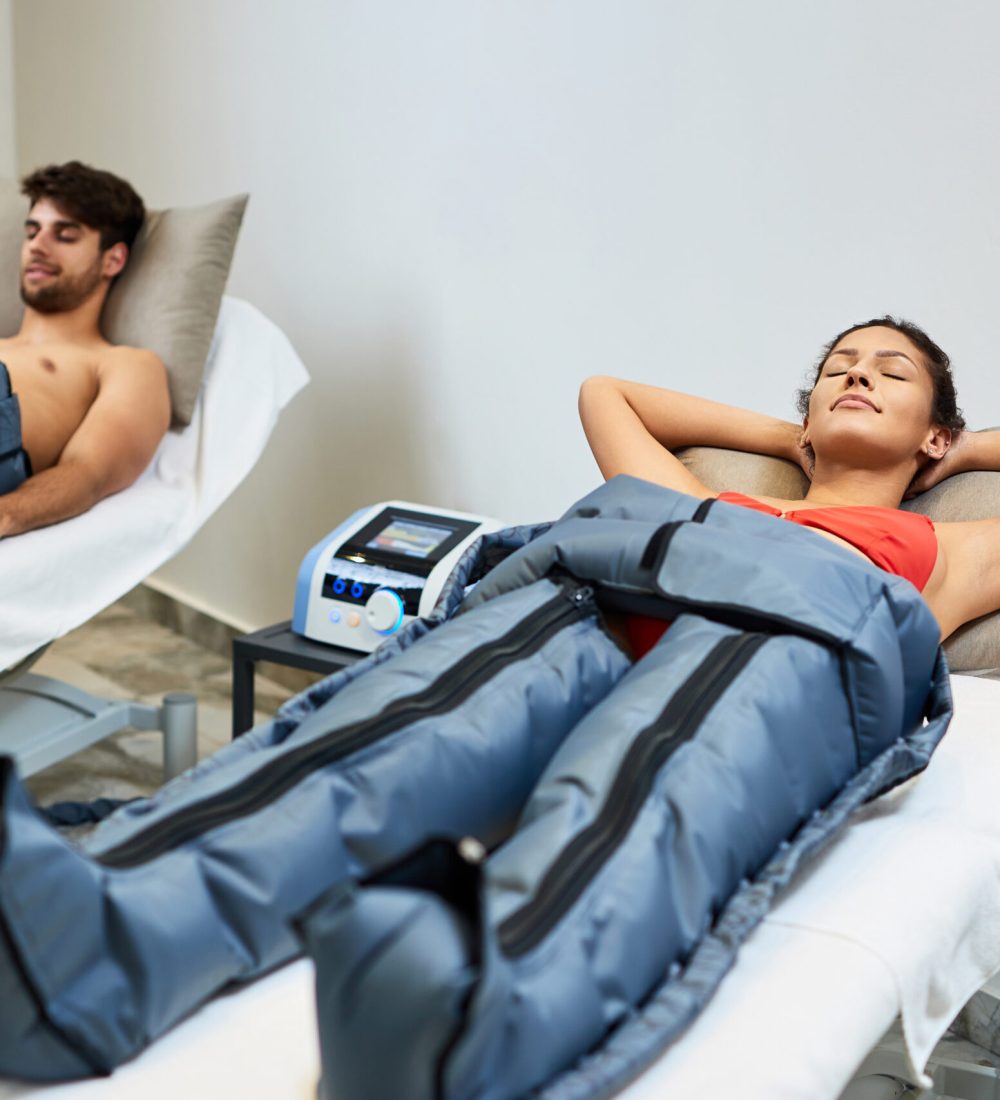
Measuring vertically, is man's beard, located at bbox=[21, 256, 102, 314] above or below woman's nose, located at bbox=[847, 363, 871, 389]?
below

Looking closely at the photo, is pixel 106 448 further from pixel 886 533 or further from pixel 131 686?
pixel 886 533

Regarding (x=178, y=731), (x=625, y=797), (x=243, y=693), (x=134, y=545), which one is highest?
(x=625, y=797)

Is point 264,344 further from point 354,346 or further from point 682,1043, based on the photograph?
point 682,1043

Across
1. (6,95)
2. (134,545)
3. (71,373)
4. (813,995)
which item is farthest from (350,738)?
(6,95)

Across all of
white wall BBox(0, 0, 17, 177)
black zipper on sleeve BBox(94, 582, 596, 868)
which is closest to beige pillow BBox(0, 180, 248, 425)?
black zipper on sleeve BBox(94, 582, 596, 868)

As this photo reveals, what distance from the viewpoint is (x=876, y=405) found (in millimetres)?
1611

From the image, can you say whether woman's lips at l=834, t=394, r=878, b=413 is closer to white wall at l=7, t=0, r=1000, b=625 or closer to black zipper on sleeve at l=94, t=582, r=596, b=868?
white wall at l=7, t=0, r=1000, b=625

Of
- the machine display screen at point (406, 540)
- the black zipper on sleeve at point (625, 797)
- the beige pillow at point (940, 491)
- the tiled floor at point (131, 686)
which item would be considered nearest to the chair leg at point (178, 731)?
the tiled floor at point (131, 686)

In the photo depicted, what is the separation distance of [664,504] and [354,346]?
1.59m

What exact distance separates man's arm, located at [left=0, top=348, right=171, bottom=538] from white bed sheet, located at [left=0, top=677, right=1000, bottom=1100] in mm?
1277

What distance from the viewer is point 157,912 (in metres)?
0.77

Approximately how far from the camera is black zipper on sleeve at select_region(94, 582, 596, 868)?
Result: 84 cm

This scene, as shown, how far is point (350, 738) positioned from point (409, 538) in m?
0.98

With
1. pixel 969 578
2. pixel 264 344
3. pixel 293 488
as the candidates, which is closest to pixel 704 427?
pixel 969 578
